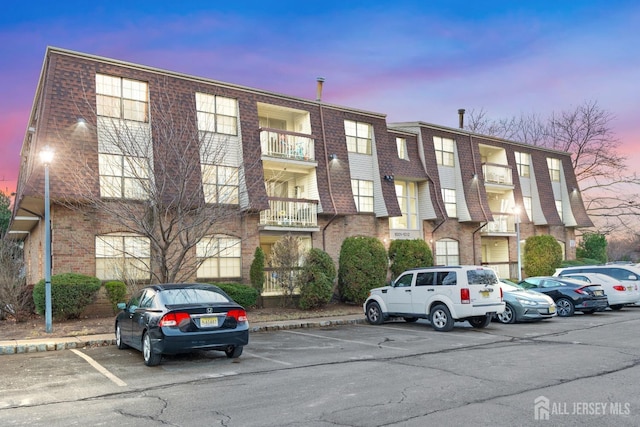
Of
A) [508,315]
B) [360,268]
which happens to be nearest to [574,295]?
[508,315]

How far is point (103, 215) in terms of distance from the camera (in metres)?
18.5

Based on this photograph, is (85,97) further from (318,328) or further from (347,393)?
(347,393)

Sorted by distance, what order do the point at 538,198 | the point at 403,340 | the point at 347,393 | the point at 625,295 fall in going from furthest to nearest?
1. the point at 538,198
2. the point at 625,295
3. the point at 403,340
4. the point at 347,393

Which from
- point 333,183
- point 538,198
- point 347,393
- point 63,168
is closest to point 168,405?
point 347,393

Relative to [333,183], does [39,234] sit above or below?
below

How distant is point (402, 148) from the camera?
28.9 meters

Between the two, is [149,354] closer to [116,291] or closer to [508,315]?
[116,291]

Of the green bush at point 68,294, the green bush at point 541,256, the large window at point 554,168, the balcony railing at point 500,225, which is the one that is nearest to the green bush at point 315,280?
the green bush at point 68,294

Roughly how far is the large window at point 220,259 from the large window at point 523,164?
21.2 meters

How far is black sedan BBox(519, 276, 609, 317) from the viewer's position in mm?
19109

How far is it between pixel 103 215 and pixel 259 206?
5.65 m

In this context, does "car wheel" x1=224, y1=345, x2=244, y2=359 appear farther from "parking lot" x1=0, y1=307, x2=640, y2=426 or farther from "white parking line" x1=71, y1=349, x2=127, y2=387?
"white parking line" x1=71, y1=349, x2=127, y2=387

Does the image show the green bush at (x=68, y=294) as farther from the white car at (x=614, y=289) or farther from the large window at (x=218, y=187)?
the white car at (x=614, y=289)

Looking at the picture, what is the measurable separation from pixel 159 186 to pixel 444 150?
18.7 m
